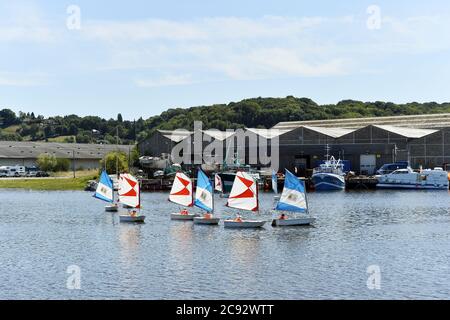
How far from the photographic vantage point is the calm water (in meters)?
41.9

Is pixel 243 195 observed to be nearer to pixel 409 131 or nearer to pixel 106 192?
pixel 106 192

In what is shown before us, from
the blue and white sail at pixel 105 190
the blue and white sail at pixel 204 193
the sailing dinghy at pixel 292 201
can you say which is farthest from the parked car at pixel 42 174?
the sailing dinghy at pixel 292 201

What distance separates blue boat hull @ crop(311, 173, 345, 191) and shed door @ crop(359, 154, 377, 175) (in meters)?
13.7

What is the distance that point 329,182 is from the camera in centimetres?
14125

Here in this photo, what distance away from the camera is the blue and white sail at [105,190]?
94625 mm

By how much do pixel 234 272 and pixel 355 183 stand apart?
102m

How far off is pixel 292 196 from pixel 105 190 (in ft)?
112

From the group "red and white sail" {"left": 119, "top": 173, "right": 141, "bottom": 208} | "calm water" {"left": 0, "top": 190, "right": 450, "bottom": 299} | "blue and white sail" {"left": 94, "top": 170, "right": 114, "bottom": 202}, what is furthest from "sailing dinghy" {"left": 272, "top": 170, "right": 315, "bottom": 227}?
"blue and white sail" {"left": 94, "top": 170, "right": 114, "bottom": 202}

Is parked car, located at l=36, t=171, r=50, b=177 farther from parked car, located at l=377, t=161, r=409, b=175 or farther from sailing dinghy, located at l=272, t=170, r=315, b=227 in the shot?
sailing dinghy, located at l=272, t=170, r=315, b=227

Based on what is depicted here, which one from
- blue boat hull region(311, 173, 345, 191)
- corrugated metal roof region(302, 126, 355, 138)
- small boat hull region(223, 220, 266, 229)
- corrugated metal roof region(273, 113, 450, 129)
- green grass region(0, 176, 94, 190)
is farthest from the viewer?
corrugated metal roof region(273, 113, 450, 129)

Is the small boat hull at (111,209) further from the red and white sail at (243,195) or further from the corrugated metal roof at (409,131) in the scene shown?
the corrugated metal roof at (409,131)

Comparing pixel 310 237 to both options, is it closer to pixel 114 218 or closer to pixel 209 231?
pixel 209 231

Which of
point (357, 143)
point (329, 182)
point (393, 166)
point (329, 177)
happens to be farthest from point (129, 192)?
point (357, 143)
